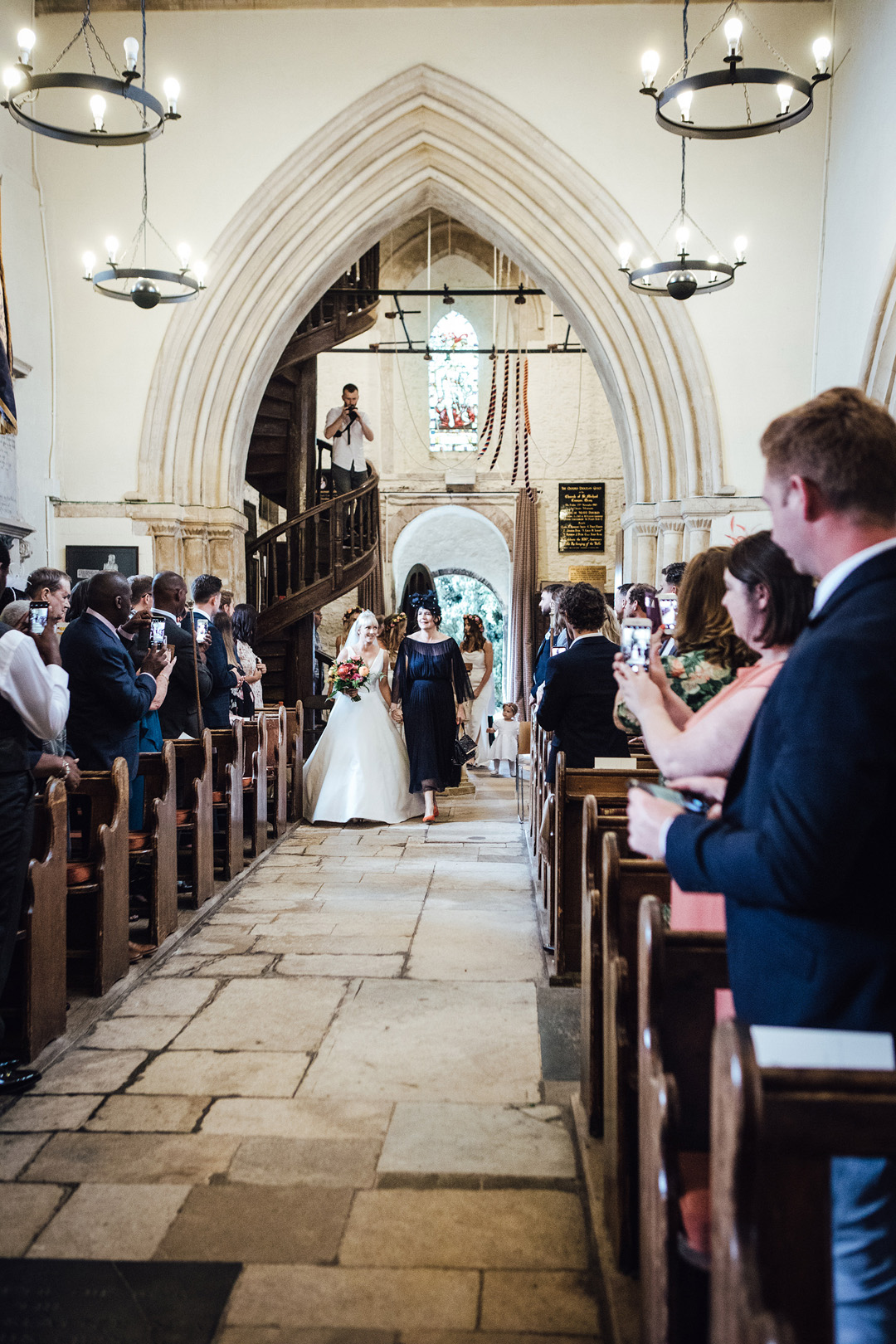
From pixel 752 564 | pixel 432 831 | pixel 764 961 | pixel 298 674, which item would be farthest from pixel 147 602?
pixel 298 674

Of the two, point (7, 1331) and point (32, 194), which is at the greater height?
point (32, 194)

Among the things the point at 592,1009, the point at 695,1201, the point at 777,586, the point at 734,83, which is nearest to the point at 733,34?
the point at 734,83

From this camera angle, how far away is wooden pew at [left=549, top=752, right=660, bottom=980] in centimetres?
383

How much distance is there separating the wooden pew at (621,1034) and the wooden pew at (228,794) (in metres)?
3.27

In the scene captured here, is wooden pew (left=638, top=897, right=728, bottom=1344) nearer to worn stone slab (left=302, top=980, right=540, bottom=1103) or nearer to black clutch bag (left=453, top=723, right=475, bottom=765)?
worn stone slab (left=302, top=980, right=540, bottom=1103)

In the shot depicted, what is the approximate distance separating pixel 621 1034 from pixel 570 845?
78.2 inches

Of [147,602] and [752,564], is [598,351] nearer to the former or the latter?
[147,602]

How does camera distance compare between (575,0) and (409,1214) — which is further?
(575,0)

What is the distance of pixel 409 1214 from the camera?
2.20 metres

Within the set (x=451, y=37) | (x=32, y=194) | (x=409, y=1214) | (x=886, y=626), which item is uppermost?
(x=451, y=37)

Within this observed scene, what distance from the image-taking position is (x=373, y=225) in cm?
875

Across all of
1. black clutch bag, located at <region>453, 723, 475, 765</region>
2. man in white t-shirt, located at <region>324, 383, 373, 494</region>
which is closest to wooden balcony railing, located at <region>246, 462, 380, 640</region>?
man in white t-shirt, located at <region>324, 383, 373, 494</region>

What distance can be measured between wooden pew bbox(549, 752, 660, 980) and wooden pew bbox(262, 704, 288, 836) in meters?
3.18

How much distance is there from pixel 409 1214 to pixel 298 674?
7791 millimetres
